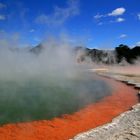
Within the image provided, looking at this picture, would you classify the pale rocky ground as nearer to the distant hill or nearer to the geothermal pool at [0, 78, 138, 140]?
the geothermal pool at [0, 78, 138, 140]

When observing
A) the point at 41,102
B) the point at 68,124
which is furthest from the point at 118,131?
the point at 41,102

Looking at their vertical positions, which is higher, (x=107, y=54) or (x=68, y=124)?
(x=107, y=54)

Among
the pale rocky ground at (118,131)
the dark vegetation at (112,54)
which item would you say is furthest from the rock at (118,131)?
the dark vegetation at (112,54)

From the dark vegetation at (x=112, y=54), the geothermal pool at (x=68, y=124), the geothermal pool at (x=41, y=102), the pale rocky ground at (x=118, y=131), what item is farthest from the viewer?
the dark vegetation at (x=112, y=54)

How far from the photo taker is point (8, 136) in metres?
10.3

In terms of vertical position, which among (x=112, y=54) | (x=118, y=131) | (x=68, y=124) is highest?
(x=112, y=54)

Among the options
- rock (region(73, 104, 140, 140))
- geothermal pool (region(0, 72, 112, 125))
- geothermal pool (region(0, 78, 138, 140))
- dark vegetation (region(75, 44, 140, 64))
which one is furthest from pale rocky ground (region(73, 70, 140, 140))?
dark vegetation (region(75, 44, 140, 64))

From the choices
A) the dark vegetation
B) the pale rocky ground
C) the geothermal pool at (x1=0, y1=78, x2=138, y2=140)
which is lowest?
the geothermal pool at (x1=0, y1=78, x2=138, y2=140)

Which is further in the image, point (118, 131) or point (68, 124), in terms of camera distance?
point (68, 124)

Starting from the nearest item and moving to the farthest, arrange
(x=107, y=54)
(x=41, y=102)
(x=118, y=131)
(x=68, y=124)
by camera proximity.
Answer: (x=118, y=131), (x=68, y=124), (x=41, y=102), (x=107, y=54)

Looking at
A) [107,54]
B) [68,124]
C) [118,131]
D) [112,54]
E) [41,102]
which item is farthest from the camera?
[107,54]

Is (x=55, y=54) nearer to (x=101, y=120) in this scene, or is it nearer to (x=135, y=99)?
(x=135, y=99)

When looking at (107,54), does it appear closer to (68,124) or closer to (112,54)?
(112,54)

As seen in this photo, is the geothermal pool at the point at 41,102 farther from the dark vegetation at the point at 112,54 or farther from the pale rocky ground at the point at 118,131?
the dark vegetation at the point at 112,54
